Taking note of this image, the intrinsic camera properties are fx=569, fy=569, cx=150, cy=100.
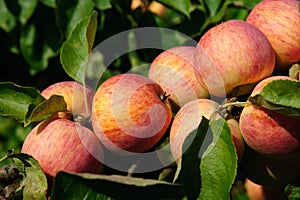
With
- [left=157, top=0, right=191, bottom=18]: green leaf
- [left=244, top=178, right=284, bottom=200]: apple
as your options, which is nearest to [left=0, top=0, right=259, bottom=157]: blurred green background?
[left=157, top=0, right=191, bottom=18]: green leaf

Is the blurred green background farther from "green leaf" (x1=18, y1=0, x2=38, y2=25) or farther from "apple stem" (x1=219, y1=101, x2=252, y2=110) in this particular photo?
"apple stem" (x1=219, y1=101, x2=252, y2=110)

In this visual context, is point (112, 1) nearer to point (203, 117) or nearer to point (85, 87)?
point (85, 87)

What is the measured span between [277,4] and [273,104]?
0.25 meters

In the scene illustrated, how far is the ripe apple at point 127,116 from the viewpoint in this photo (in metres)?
0.95

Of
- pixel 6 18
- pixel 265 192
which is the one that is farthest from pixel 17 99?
pixel 6 18

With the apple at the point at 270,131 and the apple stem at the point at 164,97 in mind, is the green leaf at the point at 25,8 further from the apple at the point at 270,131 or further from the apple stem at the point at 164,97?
the apple at the point at 270,131

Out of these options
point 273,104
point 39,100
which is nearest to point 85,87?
point 39,100

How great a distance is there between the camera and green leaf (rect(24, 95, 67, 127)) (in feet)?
3.05

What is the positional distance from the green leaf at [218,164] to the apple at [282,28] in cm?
20

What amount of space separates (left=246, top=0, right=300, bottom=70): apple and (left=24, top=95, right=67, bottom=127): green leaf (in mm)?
379

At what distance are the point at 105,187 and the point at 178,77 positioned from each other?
30cm

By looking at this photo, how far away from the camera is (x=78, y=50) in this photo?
3.55ft

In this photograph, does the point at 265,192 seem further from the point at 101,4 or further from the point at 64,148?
the point at 101,4

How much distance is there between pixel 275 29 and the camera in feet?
3.31
